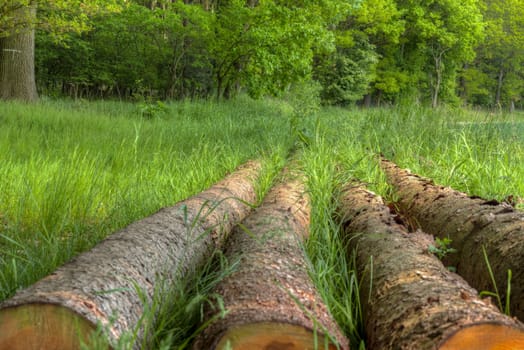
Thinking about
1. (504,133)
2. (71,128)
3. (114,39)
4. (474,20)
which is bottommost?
A: (71,128)

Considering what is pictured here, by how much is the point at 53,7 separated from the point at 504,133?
28.7 ft

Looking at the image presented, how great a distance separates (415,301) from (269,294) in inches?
20.8

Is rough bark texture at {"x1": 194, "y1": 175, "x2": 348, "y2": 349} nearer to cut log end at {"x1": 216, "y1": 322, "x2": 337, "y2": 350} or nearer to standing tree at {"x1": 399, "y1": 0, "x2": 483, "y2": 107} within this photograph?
cut log end at {"x1": 216, "y1": 322, "x2": 337, "y2": 350}

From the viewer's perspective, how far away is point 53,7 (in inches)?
384

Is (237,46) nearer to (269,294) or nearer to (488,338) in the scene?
(269,294)

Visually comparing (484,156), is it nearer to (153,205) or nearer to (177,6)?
(153,205)

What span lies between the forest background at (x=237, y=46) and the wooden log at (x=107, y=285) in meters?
6.51

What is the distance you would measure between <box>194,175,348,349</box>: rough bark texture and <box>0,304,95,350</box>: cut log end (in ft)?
1.28

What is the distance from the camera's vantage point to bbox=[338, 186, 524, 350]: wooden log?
4.50 ft

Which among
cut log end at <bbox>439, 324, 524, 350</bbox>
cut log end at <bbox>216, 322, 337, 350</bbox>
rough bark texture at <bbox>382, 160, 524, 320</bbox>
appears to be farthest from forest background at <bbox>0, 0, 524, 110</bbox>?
cut log end at <bbox>216, 322, 337, 350</bbox>

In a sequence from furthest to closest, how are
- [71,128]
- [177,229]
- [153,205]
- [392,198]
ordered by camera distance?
[71,128] < [392,198] < [153,205] < [177,229]

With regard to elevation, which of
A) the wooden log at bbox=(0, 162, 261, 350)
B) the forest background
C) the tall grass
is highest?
the forest background

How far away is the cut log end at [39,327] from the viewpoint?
54.4 inches

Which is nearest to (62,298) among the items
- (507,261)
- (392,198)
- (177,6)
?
(507,261)
